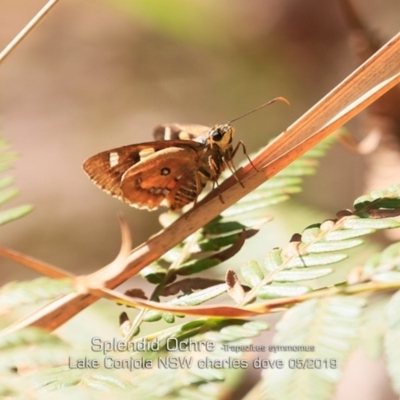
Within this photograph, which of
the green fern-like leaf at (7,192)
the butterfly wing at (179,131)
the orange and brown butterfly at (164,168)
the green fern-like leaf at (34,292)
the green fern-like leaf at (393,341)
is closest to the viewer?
the green fern-like leaf at (393,341)

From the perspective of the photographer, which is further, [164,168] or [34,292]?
[164,168]

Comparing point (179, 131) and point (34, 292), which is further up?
point (179, 131)

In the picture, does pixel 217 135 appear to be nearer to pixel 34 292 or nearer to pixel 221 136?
pixel 221 136

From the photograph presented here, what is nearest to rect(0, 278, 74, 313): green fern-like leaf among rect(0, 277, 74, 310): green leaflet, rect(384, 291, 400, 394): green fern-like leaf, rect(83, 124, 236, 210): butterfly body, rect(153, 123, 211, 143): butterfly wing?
rect(0, 277, 74, 310): green leaflet

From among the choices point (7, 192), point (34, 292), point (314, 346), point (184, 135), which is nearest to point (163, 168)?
point (184, 135)

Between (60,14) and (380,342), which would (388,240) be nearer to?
(380,342)

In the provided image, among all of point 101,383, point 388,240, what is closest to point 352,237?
point 101,383

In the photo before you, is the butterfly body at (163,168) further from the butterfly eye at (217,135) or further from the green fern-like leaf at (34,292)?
the green fern-like leaf at (34,292)

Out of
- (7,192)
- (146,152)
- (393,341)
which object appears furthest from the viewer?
(146,152)

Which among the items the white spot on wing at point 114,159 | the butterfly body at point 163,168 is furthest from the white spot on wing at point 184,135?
the white spot on wing at point 114,159
